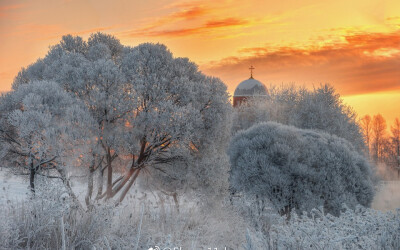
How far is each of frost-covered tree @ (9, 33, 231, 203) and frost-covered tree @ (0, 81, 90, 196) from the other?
0.70 meters

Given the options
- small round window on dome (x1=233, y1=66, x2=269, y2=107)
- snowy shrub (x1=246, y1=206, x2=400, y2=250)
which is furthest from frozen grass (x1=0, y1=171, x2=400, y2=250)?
small round window on dome (x1=233, y1=66, x2=269, y2=107)

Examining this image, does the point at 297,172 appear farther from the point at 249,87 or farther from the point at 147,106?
the point at 249,87

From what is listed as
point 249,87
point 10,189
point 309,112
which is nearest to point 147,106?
point 10,189

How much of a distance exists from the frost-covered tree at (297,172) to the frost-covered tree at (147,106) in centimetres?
176

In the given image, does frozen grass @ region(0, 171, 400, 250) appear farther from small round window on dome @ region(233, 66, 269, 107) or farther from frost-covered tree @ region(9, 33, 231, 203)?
small round window on dome @ region(233, 66, 269, 107)

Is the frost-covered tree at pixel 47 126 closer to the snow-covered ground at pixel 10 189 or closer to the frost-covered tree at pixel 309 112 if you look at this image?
the snow-covered ground at pixel 10 189

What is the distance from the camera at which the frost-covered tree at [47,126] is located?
1407cm

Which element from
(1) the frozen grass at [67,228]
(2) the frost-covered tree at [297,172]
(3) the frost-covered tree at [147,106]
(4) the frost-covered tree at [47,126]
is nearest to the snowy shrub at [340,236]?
(1) the frozen grass at [67,228]

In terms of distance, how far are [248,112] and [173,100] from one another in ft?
42.3

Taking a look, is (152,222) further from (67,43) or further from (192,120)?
(67,43)

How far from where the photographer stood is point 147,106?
1596 cm

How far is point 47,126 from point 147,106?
12.7 ft

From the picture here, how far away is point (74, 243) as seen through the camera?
6227 millimetres

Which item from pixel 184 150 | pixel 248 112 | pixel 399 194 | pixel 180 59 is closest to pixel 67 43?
pixel 180 59
